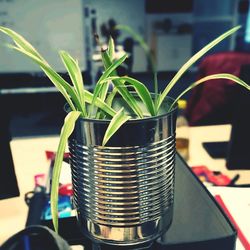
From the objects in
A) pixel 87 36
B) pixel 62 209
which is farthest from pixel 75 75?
pixel 87 36

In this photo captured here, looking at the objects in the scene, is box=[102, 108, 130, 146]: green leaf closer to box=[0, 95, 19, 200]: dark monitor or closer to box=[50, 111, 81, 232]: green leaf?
box=[50, 111, 81, 232]: green leaf

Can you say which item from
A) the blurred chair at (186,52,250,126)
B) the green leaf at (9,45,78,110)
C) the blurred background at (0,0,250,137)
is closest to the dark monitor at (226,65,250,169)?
the green leaf at (9,45,78,110)

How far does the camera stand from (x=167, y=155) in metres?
0.52

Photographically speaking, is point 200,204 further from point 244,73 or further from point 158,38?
point 158,38

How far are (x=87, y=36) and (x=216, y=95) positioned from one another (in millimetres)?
1891

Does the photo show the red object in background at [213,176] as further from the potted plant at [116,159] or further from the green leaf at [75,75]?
the green leaf at [75,75]

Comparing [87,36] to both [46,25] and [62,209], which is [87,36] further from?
[62,209]

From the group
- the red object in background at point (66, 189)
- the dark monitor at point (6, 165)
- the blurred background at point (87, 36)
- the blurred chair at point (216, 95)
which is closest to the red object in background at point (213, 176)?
the red object in background at point (66, 189)

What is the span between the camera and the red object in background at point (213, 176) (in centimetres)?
93

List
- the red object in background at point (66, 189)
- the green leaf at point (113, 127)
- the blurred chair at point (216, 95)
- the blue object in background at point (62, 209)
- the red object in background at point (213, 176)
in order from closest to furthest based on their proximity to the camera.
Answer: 1. the green leaf at point (113, 127)
2. the blue object in background at point (62, 209)
3. the red object in background at point (66, 189)
4. the red object in background at point (213, 176)
5. the blurred chair at point (216, 95)

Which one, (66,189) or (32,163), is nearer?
(66,189)

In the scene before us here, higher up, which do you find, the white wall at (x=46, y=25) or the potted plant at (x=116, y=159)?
the potted plant at (x=116, y=159)

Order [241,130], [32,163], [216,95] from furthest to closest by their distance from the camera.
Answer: [216,95] → [32,163] → [241,130]

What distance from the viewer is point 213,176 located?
37.7 inches
